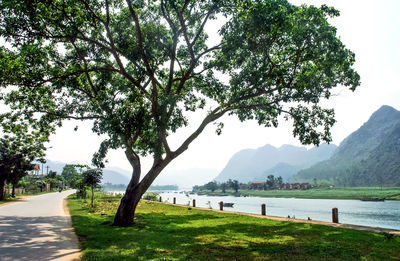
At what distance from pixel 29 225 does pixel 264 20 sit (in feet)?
46.6

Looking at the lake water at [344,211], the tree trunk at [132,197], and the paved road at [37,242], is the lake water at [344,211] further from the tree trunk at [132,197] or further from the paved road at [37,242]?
the paved road at [37,242]

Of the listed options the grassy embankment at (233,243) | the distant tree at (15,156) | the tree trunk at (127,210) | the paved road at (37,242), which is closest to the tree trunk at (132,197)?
the tree trunk at (127,210)

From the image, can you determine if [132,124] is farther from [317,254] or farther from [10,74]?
[317,254]

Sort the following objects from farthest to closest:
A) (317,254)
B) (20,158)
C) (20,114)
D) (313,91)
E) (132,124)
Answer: (20,158), (20,114), (313,91), (132,124), (317,254)

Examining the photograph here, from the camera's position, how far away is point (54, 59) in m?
16.6

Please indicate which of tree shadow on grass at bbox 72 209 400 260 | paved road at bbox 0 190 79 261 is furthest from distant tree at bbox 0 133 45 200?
tree shadow on grass at bbox 72 209 400 260

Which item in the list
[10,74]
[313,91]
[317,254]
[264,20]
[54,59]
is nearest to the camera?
[317,254]

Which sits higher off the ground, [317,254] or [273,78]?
[273,78]

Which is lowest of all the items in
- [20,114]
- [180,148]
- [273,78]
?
[180,148]

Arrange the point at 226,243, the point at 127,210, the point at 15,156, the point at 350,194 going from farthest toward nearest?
the point at 350,194 → the point at 15,156 → the point at 127,210 → the point at 226,243

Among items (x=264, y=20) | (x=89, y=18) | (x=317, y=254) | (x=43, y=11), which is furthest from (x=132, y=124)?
(x=317, y=254)

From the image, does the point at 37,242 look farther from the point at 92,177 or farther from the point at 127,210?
the point at 92,177

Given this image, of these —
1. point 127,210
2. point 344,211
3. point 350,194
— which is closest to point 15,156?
point 127,210

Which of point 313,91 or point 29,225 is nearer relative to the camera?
point 29,225
